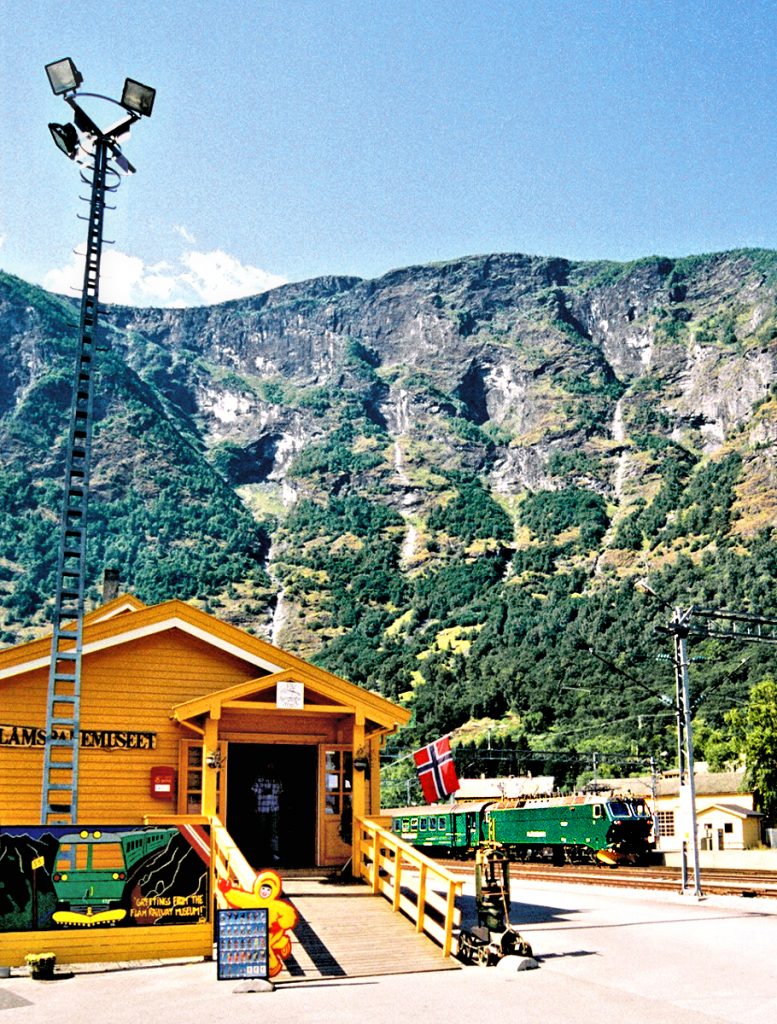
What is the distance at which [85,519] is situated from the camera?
62.4ft

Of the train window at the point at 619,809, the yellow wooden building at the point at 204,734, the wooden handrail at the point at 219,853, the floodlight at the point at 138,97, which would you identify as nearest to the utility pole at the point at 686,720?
the yellow wooden building at the point at 204,734

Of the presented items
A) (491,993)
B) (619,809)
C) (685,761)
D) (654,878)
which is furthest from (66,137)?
(619,809)

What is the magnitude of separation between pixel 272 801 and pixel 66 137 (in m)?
13.0

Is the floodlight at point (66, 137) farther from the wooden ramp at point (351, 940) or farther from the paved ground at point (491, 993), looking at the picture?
the paved ground at point (491, 993)

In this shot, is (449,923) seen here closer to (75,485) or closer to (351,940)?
(351,940)

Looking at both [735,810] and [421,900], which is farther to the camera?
[735,810]


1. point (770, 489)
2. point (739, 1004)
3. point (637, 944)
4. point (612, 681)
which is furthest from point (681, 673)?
point (770, 489)

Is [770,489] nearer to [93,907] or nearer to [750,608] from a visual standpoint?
[750,608]

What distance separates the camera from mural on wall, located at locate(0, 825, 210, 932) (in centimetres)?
1420

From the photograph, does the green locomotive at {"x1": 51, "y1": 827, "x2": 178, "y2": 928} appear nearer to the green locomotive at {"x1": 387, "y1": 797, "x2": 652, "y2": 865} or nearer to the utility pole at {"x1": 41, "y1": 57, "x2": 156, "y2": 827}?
the utility pole at {"x1": 41, "y1": 57, "x2": 156, "y2": 827}

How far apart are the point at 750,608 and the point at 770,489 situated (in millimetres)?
50110

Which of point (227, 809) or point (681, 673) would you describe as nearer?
point (227, 809)

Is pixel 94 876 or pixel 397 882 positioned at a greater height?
pixel 94 876

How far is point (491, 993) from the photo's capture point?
1291 cm
